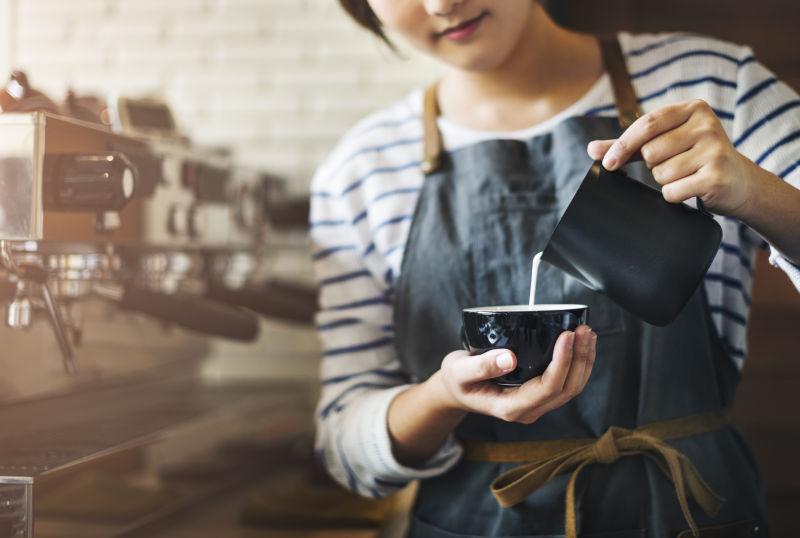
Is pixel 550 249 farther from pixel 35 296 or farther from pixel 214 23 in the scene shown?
pixel 214 23

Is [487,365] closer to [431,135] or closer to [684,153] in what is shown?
[684,153]

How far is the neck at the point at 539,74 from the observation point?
108 cm

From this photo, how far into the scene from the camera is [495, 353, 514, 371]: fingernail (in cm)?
70

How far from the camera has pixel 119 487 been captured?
3.84ft

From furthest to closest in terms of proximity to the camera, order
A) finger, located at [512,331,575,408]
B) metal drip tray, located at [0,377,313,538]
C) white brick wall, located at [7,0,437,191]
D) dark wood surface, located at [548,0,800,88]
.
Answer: white brick wall, located at [7,0,437,191] < dark wood surface, located at [548,0,800,88] < metal drip tray, located at [0,377,313,538] < finger, located at [512,331,575,408]

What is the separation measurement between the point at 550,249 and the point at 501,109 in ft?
1.24

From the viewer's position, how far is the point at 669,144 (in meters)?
0.72

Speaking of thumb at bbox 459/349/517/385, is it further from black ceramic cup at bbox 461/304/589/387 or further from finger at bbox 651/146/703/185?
finger at bbox 651/146/703/185

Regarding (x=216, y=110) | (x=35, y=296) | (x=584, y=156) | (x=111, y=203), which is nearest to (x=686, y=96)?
(x=584, y=156)

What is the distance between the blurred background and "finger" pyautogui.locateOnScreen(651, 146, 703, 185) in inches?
25.0

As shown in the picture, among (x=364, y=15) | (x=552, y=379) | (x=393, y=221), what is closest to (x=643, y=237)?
(x=552, y=379)

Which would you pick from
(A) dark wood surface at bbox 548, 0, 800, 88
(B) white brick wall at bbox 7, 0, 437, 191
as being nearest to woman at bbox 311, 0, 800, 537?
(A) dark wood surface at bbox 548, 0, 800, 88

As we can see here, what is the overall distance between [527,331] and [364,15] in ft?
2.19

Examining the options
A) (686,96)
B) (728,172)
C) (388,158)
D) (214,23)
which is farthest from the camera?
(214,23)
